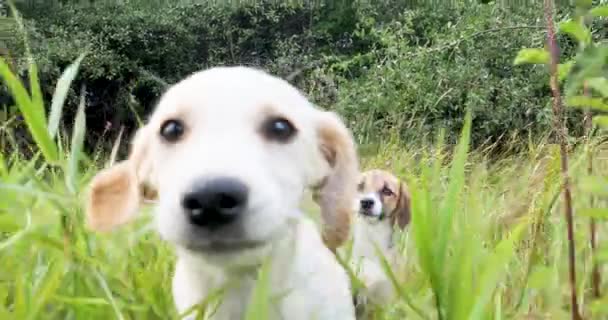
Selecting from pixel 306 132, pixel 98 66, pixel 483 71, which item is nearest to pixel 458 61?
pixel 483 71

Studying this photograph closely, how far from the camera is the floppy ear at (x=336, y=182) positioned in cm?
214

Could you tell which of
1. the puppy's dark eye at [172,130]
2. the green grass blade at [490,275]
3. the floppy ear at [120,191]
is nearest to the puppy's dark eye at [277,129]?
the puppy's dark eye at [172,130]

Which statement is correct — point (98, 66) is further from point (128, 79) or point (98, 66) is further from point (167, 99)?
point (167, 99)

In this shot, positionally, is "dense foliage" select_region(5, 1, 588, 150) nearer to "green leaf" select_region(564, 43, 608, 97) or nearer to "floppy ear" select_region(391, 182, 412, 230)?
"floppy ear" select_region(391, 182, 412, 230)

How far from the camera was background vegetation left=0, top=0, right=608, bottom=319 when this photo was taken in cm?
135

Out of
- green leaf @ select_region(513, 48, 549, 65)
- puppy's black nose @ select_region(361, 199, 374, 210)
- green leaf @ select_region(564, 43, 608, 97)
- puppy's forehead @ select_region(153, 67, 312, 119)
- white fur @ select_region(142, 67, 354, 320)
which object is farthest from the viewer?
puppy's black nose @ select_region(361, 199, 374, 210)

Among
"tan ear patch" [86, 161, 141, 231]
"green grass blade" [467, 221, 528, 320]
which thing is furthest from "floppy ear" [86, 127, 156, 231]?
"green grass blade" [467, 221, 528, 320]

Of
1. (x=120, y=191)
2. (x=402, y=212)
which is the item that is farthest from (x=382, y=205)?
(x=120, y=191)

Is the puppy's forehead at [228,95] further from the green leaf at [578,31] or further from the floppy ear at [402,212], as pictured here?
the floppy ear at [402,212]

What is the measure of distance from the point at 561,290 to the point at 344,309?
682 mm

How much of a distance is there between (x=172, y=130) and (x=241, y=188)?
1.50 ft

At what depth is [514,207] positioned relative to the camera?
2.61m

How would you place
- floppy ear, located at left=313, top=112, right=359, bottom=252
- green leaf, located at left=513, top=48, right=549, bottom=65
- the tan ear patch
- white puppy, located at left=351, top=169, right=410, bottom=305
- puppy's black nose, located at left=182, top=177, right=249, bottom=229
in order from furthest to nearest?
white puppy, located at left=351, top=169, right=410, bottom=305 < floppy ear, located at left=313, top=112, right=359, bottom=252 < the tan ear patch < puppy's black nose, located at left=182, top=177, right=249, bottom=229 < green leaf, located at left=513, top=48, right=549, bottom=65

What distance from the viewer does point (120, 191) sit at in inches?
80.7
